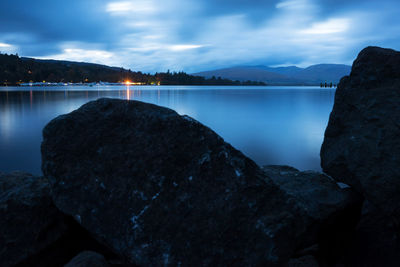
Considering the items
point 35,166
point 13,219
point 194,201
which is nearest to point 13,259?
point 13,219

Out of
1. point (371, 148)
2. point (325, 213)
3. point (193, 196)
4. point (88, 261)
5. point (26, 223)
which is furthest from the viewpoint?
point (325, 213)

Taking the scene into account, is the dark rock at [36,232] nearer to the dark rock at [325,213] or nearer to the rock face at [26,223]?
the rock face at [26,223]

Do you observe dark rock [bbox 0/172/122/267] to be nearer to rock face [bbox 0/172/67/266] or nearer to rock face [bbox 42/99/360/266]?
rock face [bbox 0/172/67/266]

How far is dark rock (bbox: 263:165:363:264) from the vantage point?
367cm

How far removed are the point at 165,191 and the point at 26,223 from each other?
5.87 ft

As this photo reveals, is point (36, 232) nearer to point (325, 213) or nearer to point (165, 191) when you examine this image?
point (165, 191)

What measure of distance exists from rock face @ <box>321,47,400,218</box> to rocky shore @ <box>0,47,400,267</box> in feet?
0.04

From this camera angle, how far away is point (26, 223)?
3232 mm

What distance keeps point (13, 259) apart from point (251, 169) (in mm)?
2726

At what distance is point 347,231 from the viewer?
4160 mm

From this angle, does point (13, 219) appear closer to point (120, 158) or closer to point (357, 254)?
point (120, 158)

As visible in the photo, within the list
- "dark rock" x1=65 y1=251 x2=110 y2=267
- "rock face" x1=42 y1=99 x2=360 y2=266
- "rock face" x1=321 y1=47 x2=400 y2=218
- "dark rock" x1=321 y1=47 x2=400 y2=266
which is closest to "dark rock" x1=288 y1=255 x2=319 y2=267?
"dark rock" x1=321 y1=47 x2=400 y2=266

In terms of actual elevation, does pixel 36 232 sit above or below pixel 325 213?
below

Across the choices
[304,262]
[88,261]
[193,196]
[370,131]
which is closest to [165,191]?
[193,196]
